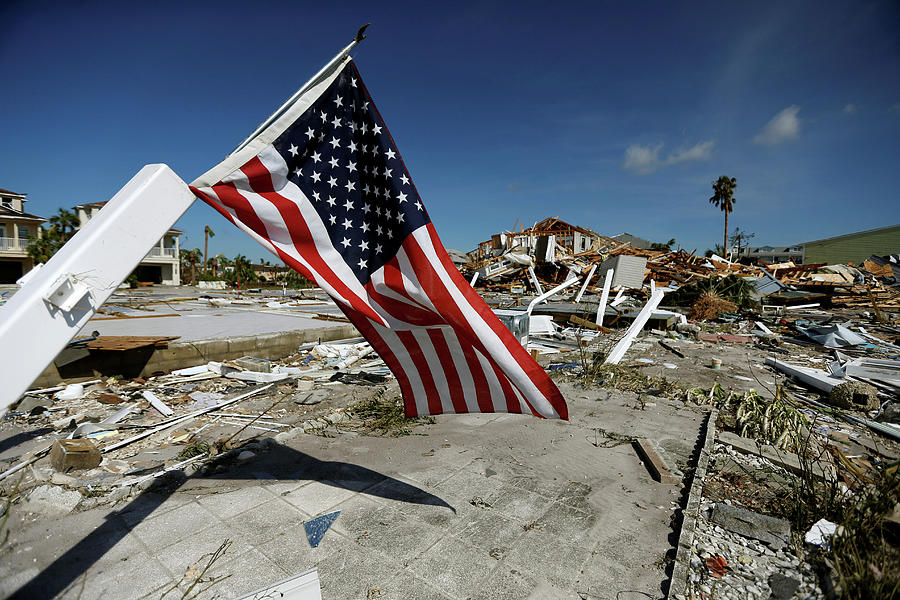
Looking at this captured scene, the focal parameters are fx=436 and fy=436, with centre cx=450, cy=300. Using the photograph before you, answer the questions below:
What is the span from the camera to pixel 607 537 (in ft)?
10.8

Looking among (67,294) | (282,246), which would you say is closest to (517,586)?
(282,246)

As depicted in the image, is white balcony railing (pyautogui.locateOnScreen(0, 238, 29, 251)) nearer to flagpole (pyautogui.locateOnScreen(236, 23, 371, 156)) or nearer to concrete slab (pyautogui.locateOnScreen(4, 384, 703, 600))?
concrete slab (pyautogui.locateOnScreen(4, 384, 703, 600))

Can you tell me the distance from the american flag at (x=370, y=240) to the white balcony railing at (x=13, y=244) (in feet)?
163

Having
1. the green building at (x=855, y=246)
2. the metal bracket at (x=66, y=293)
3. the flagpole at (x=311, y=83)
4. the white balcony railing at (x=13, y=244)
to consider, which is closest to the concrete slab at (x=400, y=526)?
the metal bracket at (x=66, y=293)

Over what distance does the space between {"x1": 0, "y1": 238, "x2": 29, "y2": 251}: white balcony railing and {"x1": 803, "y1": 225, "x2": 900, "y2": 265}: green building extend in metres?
73.8

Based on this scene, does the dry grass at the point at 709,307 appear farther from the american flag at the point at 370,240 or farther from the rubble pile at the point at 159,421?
the american flag at the point at 370,240

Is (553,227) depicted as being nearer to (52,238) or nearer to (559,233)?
(559,233)

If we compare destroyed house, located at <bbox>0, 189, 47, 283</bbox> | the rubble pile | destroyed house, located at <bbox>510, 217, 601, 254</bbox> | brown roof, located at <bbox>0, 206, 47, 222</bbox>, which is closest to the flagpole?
the rubble pile

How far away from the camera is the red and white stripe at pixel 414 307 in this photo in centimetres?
216

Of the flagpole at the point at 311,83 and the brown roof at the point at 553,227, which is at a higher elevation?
the brown roof at the point at 553,227

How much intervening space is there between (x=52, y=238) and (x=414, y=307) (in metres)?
44.6

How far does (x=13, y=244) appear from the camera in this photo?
3747cm

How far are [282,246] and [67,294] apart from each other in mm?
916

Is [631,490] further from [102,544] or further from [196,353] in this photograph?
[196,353]
